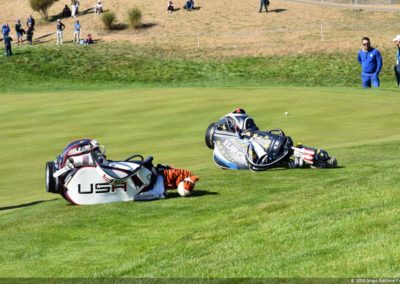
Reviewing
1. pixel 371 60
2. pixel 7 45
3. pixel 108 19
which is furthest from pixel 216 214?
pixel 108 19

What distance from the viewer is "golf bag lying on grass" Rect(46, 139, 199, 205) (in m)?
12.0

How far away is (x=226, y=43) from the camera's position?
2184 inches

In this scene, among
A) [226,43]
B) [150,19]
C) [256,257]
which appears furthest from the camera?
[150,19]

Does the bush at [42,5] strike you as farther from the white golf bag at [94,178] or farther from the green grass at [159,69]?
the white golf bag at [94,178]

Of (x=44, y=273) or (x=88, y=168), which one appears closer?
(x=44, y=273)

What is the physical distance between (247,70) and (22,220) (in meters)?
37.0

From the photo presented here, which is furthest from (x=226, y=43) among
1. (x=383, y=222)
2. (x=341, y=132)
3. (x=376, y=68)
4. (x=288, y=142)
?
(x=383, y=222)

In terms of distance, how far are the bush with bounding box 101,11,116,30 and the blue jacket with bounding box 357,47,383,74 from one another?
3697cm

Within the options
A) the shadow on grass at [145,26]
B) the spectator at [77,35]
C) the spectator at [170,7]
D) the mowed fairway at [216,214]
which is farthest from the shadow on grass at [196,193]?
the spectator at [170,7]

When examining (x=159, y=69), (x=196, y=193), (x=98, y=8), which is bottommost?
(x=159, y=69)

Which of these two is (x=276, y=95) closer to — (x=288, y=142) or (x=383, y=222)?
(x=288, y=142)

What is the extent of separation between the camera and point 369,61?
2720 centimetres

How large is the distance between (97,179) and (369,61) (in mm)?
16803

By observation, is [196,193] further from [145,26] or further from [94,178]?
[145,26]
